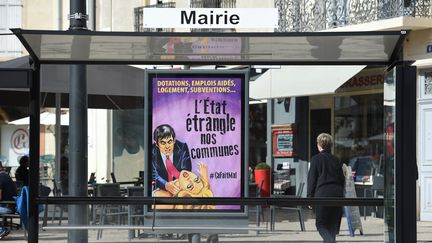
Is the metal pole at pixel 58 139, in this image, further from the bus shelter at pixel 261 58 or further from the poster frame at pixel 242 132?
the bus shelter at pixel 261 58

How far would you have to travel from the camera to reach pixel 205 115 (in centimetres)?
874

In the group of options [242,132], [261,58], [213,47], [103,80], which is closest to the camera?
[213,47]

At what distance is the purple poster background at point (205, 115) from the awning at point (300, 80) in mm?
2374

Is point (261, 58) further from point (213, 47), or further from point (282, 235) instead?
point (282, 235)

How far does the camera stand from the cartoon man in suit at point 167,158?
28.3 feet

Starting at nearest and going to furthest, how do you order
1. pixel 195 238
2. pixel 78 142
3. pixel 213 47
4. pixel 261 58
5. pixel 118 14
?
pixel 213 47 → pixel 261 58 → pixel 78 142 → pixel 195 238 → pixel 118 14

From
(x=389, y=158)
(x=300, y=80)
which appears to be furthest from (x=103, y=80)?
(x=389, y=158)

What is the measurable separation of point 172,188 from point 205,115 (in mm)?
864

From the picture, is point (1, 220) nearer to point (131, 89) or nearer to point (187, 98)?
point (131, 89)

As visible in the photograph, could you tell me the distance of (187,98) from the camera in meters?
8.70

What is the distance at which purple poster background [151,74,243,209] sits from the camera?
867 centimetres

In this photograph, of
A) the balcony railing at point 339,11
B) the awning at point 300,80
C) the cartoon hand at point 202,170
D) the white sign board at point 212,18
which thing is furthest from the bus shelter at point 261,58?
the balcony railing at point 339,11

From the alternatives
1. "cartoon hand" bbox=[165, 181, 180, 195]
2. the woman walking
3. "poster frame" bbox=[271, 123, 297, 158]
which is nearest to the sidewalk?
the woman walking

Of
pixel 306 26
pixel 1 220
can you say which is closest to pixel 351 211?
pixel 1 220
